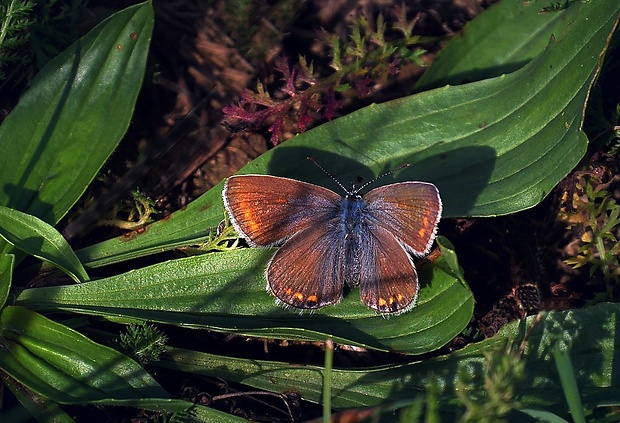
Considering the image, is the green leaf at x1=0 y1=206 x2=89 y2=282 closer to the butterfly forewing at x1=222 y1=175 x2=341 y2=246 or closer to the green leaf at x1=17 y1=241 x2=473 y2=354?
the green leaf at x1=17 y1=241 x2=473 y2=354

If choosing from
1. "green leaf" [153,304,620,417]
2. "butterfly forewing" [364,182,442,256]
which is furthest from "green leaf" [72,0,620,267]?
"green leaf" [153,304,620,417]

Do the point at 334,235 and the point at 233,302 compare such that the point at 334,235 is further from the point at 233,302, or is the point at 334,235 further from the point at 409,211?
the point at 233,302

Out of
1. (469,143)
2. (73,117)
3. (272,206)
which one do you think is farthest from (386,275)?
(73,117)

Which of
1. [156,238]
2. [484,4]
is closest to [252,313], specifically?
[156,238]

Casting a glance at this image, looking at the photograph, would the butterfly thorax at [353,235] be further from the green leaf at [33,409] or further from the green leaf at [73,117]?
the green leaf at [33,409]

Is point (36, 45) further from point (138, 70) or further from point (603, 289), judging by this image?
point (603, 289)
